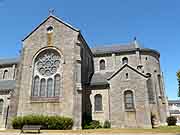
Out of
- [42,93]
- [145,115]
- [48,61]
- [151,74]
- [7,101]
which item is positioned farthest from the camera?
[151,74]

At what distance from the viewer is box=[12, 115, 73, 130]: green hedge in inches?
806

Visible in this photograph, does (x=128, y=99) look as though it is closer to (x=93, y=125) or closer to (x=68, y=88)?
(x=93, y=125)

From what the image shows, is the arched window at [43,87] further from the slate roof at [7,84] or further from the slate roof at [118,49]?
the slate roof at [118,49]

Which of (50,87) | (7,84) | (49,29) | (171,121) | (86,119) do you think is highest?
(49,29)

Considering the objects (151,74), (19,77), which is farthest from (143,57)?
(19,77)

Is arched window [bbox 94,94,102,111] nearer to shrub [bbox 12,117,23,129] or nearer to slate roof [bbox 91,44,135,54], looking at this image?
shrub [bbox 12,117,23,129]

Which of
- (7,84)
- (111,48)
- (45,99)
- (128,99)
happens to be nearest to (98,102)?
(128,99)

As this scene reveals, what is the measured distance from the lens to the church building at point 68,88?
22.5 m

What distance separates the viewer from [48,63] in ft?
82.9

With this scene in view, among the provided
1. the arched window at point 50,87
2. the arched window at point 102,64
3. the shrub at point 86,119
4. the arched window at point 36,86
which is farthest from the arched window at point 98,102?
the arched window at point 102,64

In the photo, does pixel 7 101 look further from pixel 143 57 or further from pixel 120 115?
pixel 143 57

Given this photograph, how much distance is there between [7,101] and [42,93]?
8.06m

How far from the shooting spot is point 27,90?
24.0m

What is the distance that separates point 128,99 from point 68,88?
798cm
